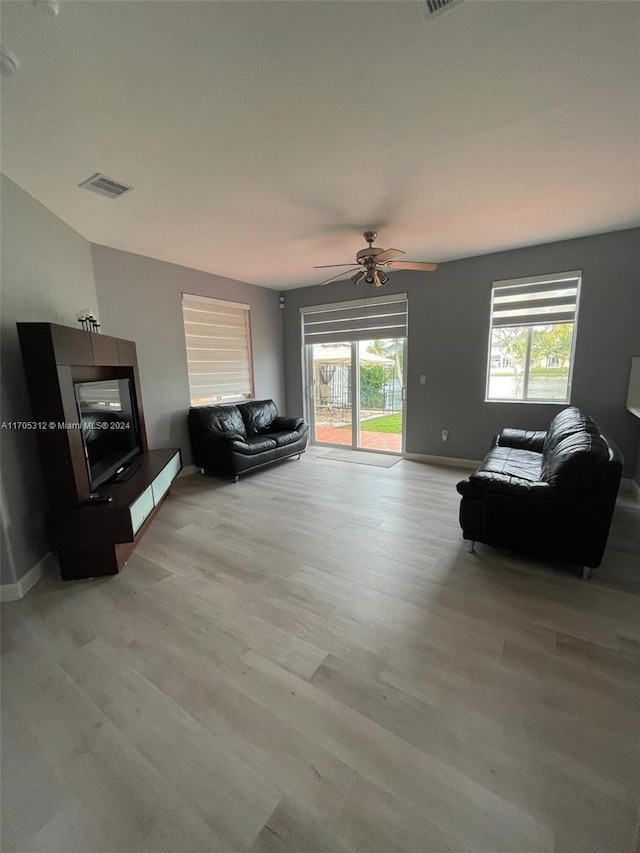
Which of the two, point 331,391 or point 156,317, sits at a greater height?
point 156,317

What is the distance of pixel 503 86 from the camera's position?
1.63 m

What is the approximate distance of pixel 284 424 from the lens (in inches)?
215

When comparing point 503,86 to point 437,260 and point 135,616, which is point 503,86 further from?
point 135,616

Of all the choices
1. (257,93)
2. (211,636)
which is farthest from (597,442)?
(257,93)

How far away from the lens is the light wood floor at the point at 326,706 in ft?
3.57

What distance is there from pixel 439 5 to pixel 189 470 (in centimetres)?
470

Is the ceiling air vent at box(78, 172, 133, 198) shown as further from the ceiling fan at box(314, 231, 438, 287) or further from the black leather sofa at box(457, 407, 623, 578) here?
the black leather sofa at box(457, 407, 623, 578)

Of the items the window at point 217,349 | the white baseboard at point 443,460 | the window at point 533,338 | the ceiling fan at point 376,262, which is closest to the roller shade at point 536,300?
the window at point 533,338

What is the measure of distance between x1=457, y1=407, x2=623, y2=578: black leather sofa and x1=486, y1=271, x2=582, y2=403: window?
1.67m

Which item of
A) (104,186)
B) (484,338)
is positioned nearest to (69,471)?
(104,186)

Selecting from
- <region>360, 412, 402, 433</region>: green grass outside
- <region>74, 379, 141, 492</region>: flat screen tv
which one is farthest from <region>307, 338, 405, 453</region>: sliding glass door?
<region>74, 379, 141, 492</region>: flat screen tv

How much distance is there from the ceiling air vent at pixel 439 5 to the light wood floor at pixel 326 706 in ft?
8.90

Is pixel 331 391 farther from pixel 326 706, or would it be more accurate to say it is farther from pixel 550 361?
pixel 326 706

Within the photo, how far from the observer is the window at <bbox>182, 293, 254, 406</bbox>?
187 inches
